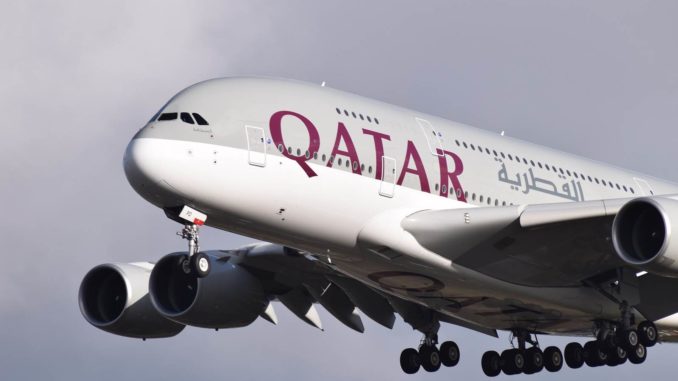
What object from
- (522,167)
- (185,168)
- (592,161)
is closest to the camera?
(185,168)

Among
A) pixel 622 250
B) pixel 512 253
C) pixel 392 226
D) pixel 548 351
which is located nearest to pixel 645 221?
pixel 622 250

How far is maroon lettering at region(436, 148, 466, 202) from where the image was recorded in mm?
33656

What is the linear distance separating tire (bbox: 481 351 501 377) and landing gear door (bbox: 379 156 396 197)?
8.04m

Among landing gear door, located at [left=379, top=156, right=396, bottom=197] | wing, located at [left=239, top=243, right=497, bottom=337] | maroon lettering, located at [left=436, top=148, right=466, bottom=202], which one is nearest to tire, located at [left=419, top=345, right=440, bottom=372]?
wing, located at [left=239, top=243, right=497, bottom=337]

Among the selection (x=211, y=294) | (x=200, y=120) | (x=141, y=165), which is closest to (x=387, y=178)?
(x=200, y=120)

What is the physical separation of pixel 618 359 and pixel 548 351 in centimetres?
289

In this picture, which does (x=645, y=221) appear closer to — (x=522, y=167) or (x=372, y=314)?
(x=522, y=167)

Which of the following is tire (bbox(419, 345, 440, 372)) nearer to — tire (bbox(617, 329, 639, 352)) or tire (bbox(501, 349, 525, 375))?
tire (bbox(501, 349, 525, 375))

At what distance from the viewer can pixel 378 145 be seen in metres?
32.8

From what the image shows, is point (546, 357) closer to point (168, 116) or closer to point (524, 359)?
point (524, 359)

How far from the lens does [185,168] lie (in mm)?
30594

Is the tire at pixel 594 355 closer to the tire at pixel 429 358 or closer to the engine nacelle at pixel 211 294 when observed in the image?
the tire at pixel 429 358

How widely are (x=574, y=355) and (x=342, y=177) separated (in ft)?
31.8

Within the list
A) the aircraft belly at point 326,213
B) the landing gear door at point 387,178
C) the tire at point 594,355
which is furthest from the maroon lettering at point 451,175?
the tire at point 594,355
